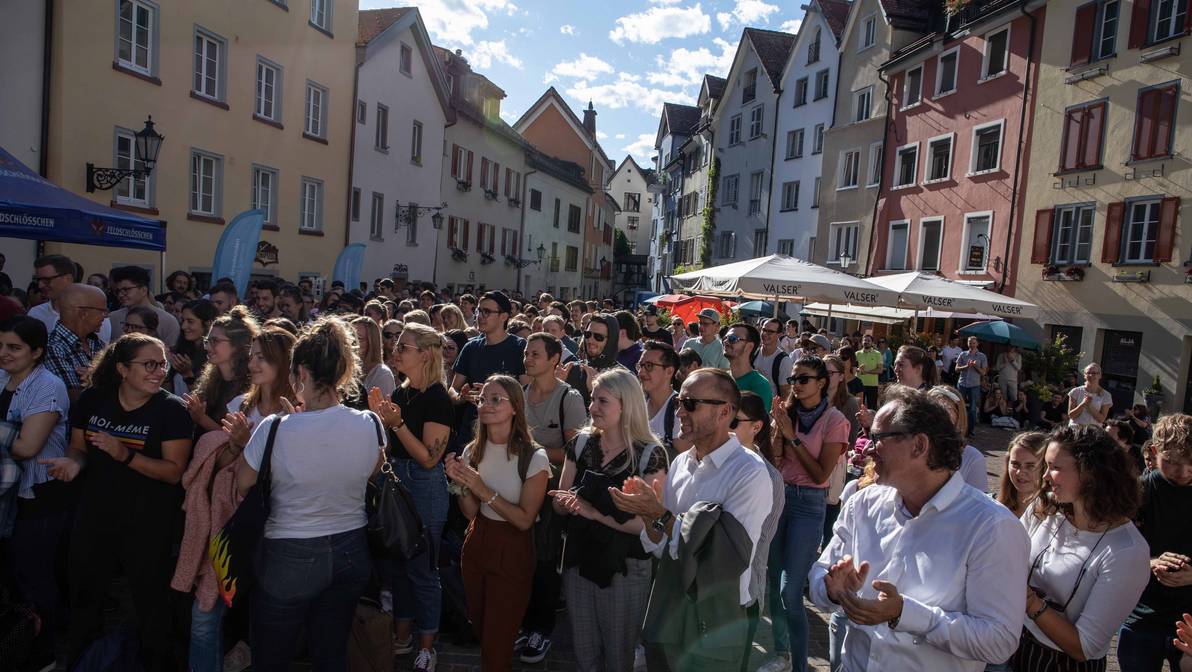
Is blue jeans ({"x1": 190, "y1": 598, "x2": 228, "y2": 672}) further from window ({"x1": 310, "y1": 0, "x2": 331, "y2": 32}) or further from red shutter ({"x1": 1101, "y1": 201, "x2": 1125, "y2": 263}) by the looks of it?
red shutter ({"x1": 1101, "y1": 201, "x2": 1125, "y2": 263})

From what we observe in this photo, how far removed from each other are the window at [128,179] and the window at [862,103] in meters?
25.0

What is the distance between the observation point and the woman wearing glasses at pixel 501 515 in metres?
4.02

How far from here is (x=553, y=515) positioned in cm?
415

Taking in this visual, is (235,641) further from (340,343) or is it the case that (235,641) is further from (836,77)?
(836,77)

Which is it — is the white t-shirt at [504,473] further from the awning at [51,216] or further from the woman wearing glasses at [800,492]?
the awning at [51,216]

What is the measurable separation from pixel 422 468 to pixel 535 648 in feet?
4.70

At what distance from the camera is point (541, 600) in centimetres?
500

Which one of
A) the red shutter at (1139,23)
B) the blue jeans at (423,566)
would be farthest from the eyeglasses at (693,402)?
the red shutter at (1139,23)

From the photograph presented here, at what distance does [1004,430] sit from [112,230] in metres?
17.9

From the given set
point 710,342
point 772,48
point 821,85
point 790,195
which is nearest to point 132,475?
point 710,342

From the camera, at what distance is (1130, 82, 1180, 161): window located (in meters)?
17.6

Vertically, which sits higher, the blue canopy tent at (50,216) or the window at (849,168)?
the window at (849,168)

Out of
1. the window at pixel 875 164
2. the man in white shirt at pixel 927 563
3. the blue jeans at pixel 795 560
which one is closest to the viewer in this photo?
the man in white shirt at pixel 927 563

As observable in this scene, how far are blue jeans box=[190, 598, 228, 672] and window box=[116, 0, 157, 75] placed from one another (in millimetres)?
14829
